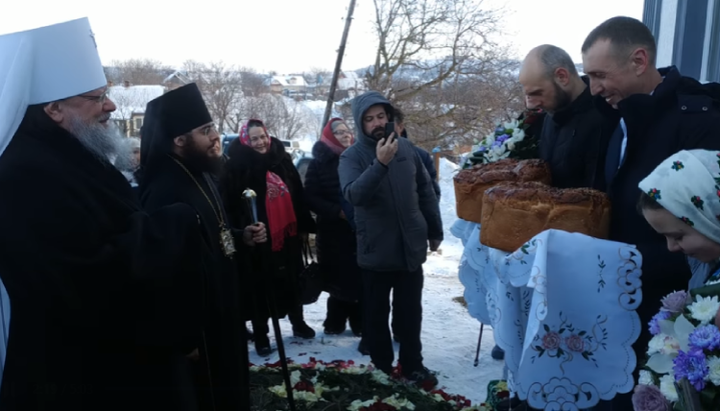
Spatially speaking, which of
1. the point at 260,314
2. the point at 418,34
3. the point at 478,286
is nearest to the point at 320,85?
the point at 418,34

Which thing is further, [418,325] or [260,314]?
[260,314]

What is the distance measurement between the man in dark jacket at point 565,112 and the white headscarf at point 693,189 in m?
0.81

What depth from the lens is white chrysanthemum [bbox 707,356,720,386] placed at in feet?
4.35

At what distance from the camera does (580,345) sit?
6.79 feet

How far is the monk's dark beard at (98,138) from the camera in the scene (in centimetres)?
207

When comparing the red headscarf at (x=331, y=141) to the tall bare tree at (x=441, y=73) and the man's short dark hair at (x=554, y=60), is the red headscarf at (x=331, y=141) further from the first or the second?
the tall bare tree at (x=441, y=73)

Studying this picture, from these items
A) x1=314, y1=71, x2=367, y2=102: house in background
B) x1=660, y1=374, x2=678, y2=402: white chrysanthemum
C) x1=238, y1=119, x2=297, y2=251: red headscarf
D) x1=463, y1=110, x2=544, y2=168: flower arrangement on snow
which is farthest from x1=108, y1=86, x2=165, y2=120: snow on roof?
x1=660, y1=374, x2=678, y2=402: white chrysanthemum

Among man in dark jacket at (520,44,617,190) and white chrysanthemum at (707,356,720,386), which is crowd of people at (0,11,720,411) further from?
white chrysanthemum at (707,356,720,386)

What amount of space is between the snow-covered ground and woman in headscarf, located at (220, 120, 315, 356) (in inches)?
14.1

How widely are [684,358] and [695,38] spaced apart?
10.6 ft

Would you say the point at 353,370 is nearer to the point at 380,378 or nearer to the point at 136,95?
the point at 380,378

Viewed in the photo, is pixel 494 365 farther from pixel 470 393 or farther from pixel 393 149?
pixel 393 149

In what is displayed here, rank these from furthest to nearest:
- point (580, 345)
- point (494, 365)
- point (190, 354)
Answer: point (494, 365)
point (190, 354)
point (580, 345)

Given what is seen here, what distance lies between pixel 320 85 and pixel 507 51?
29.5 feet
